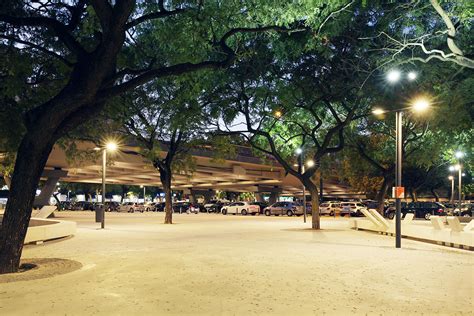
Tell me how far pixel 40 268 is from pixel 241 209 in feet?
149

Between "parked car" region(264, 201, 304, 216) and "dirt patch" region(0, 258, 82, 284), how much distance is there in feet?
131

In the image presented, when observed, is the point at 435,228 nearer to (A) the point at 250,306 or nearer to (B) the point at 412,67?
(B) the point at 412,67

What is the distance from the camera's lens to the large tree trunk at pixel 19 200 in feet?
35.4

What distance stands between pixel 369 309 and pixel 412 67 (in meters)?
14.9

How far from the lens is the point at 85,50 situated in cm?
1167

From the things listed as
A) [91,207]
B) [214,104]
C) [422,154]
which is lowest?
[91,207]

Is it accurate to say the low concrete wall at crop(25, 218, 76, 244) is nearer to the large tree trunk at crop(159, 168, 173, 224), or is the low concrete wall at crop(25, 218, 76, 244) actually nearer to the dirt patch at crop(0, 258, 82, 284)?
the dirt patch at crop(0, 258, 82, 284)

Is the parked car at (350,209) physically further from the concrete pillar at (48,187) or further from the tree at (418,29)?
the tree at (418,29)

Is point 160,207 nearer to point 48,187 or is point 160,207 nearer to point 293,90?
point 48,187

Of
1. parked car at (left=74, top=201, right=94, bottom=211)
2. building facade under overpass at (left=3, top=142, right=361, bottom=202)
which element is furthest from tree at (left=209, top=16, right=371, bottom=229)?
parked car at (left=74, top=201, right=94, bottom=211)

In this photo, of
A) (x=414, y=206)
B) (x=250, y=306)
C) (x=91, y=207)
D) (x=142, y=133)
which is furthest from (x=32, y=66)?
(x=91, y=207)

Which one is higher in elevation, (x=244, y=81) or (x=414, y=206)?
(x=244, y=81)

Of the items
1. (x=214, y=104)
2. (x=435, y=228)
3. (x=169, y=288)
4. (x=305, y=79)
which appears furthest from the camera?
(x=214, y=104)

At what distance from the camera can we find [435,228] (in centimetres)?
1880
